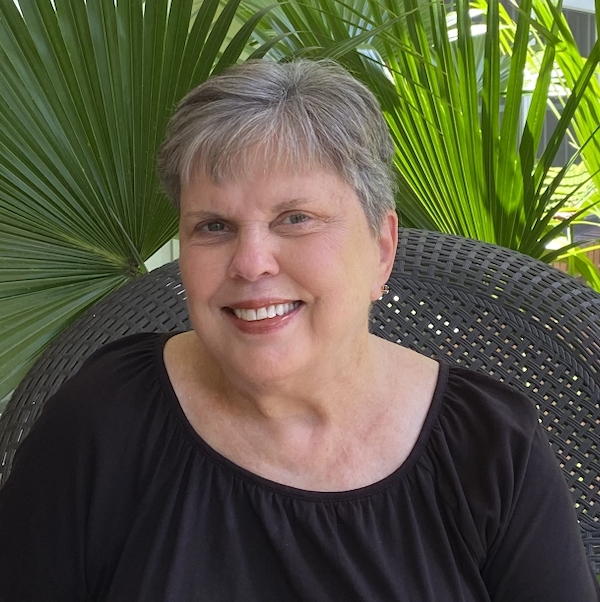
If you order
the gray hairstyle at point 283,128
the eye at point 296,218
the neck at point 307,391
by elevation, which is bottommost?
the neck at point 307,391

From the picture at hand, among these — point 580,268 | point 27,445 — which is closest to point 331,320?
point 27,445

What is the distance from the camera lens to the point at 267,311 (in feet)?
3.58

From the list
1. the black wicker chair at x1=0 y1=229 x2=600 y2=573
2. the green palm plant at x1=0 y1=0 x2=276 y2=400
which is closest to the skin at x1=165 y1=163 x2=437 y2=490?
the black wicker chair at x1=0 y1=229 x2=600 y2=573

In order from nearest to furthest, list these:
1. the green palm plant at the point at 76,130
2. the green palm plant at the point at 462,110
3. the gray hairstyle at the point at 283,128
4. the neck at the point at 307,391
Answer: the gray hairstyle at the point at 283,128 → the neck at the point at 307,391 → the green palm plant at the point at 76,130 → the green palm plant at the point at 462,110

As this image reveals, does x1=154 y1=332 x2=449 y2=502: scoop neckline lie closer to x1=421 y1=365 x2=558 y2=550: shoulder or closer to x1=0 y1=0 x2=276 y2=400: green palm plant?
x1=421 y1=365 x2=558 y2=550: shoulder

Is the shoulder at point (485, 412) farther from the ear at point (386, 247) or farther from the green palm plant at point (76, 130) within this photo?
the green palm plant at point (76, 130)

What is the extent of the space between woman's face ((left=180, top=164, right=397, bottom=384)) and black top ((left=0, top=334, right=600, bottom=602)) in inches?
8.5

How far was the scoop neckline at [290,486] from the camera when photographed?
46.3 inches

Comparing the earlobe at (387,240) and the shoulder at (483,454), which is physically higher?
the earlobe at (387,240)

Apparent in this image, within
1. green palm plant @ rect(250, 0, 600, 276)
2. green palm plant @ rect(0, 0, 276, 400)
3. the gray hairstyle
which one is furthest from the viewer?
green palm plant @ rect(250, 0, 600, 276)

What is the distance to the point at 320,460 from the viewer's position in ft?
4.00

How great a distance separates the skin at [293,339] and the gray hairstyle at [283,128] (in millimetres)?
23

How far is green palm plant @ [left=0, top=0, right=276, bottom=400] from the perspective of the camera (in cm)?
147

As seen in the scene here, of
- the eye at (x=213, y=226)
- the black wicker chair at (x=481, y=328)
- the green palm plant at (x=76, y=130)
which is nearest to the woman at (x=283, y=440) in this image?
the eye at (x=213, y=226)
